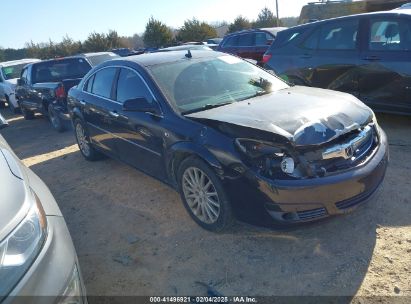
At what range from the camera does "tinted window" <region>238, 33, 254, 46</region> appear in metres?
12.8

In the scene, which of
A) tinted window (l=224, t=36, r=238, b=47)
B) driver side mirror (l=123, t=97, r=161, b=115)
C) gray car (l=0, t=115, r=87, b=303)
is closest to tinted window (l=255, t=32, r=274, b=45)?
tinted window (l=224, t=36, r=238, b=47)

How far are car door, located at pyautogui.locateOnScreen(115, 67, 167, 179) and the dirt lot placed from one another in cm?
47

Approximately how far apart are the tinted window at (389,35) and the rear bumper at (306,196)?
3.14m

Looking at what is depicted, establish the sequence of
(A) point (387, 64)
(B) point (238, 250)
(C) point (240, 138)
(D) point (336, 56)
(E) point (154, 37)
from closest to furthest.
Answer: (C) point (240, 138), (B) point (238, 250), (A) point (387, 64), (D) point (336, 56), (E) point (154, 37)

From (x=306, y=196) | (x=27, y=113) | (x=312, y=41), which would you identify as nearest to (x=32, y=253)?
(x=306, y=196)

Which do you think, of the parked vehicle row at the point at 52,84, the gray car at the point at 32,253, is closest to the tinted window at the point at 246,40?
the parked vehicle row at the point at 52,84

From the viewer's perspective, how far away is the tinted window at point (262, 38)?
12273mm

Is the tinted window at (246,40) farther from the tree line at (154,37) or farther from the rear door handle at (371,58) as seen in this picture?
the tree line at (154,37)

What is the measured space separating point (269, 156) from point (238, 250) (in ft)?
2.91

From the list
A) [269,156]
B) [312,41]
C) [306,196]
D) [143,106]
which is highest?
[312,41]

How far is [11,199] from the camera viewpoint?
2.06m

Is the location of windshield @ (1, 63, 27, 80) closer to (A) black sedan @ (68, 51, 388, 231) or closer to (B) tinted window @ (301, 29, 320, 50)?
(A) black sedan @ (68, 51, 388, 231)

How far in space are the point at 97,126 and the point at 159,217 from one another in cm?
192

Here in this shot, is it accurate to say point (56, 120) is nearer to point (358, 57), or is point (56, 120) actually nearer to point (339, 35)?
point (339, 35)
